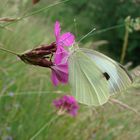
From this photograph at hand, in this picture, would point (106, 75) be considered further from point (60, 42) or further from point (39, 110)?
point (39, 110)

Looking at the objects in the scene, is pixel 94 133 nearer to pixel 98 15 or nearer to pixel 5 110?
pixel 5 110

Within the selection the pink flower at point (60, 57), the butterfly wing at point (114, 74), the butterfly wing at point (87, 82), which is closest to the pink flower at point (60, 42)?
the pink flower at point (60, 57)

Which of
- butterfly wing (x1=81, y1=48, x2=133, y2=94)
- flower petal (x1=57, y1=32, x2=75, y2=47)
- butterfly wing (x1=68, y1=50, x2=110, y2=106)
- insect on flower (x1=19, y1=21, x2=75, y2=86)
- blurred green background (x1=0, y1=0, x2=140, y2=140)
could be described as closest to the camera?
insect on flower (x1=19, y1=21, x2=75, y2=86)

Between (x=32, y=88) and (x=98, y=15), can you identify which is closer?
(x=32, y=88)

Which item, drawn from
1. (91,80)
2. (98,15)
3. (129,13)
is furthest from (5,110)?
(98,15)

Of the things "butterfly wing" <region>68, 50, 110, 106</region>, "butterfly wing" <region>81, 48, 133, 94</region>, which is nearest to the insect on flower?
"butterfly wing" <region>68, 50, 110, 106</region>

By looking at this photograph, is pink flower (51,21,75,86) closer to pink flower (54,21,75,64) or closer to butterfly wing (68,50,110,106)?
pink flower (54,21,75,64)

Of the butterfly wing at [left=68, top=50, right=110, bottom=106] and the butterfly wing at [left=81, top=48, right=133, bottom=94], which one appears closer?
the butterfly wing at [left=68, top=50, right=110, bottom=106]
